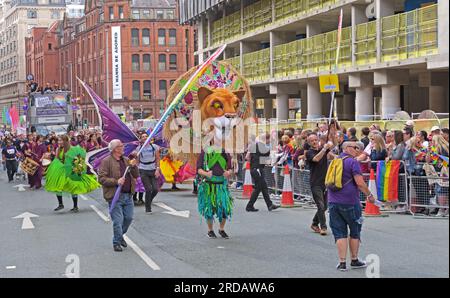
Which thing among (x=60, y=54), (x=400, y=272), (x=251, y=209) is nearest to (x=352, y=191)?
(x=400, y=272)

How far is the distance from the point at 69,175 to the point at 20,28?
127023 mm

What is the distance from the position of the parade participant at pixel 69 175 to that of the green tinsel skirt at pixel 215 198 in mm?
5791

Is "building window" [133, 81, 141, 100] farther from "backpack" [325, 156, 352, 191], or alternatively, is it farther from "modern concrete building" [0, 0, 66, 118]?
"backpack" [325, 156, 352, 191]

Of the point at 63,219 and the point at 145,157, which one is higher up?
the point at 145,157

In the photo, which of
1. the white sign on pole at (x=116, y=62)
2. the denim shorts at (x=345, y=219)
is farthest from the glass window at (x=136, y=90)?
the denim shorts at (x=345, y=219)

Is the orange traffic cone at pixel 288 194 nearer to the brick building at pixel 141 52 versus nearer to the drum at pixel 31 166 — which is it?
the drum at pixel 31 166

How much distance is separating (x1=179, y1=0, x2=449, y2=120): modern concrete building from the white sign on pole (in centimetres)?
3019

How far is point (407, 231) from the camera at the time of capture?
13.1 meters

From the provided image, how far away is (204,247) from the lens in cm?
1168

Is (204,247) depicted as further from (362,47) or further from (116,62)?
(116,62)

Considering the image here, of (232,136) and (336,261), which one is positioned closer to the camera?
(336,261)

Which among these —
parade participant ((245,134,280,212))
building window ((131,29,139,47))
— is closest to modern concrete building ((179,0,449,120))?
parade participant ((245,134,280,212))
